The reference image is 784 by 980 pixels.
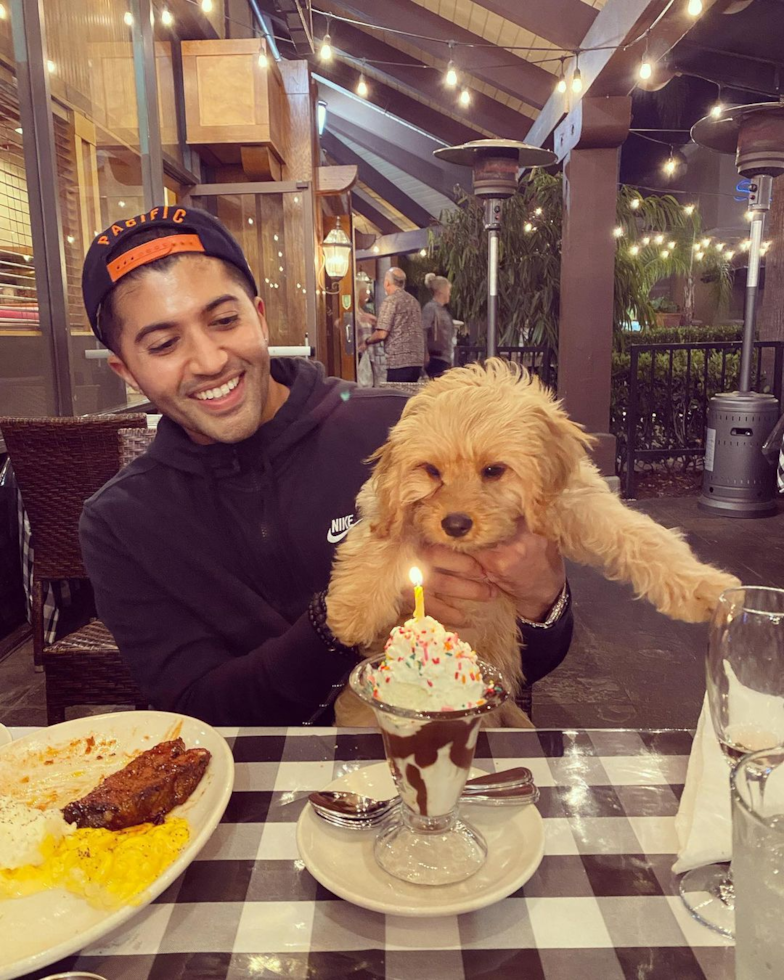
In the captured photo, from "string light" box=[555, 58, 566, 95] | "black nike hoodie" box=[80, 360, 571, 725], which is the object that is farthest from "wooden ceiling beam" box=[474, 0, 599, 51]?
"black nike hoodie" box=[80, 360, 571, 725]

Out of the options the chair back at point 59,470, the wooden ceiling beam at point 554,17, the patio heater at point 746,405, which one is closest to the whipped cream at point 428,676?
the chair back at point 59,470

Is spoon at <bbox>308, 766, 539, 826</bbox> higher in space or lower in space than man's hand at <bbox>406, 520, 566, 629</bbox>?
lower

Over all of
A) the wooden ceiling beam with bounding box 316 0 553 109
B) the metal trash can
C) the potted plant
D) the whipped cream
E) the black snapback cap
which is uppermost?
the wooden ceiling beam with bounding box 316 0 553 109

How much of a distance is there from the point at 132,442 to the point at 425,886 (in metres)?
2.07

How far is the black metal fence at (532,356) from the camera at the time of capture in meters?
8.95

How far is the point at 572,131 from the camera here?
22.9 ft

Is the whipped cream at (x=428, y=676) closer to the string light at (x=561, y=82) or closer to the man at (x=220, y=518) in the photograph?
the man at (x=220, y=518)

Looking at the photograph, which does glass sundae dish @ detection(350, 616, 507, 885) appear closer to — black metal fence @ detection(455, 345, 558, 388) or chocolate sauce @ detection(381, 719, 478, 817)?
chocolate sauce @ detection(381, 719, 478, 817)

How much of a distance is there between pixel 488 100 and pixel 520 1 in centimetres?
464

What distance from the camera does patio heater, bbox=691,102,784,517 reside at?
5.64 m

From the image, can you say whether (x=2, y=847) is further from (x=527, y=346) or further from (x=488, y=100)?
(x=488, y=100)

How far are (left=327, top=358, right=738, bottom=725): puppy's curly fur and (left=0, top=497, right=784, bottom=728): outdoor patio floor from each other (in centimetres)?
177

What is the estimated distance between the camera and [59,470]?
9.41 ft

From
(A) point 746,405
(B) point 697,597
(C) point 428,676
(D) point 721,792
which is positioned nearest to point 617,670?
(B) point 697,597
